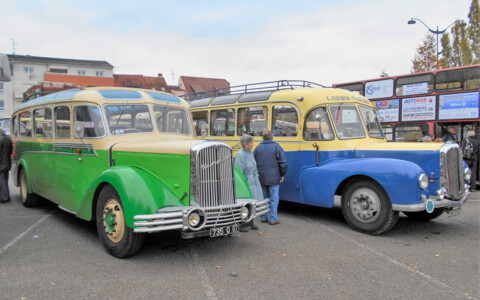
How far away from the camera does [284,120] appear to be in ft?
25.1

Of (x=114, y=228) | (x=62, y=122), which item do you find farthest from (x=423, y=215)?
(x=62, y=122)

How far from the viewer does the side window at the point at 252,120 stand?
318 inches

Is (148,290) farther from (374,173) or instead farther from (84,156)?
(374,173)

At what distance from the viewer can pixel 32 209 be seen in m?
7.82

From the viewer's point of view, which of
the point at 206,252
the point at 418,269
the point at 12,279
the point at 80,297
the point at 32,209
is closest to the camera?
the point at 80,297

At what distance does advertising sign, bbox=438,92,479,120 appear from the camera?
1080 centimetres

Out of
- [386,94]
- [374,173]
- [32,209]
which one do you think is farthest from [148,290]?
[386,94]

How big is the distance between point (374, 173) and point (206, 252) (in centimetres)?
298

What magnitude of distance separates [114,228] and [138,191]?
0.79 metres

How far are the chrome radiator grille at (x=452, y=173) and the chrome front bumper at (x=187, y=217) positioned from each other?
139 inches

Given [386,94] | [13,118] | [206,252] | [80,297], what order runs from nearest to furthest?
[80,297]
[206,252]
[13,118]
[386,94]

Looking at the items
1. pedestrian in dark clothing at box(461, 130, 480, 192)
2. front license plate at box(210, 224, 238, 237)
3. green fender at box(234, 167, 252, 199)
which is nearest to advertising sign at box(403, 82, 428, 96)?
pedestrian in dark clothing at box(461, 130, 480, 192)

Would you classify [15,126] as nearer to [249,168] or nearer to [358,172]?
[249,168]

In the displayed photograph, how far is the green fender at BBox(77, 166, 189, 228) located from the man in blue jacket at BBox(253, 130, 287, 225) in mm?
2401
